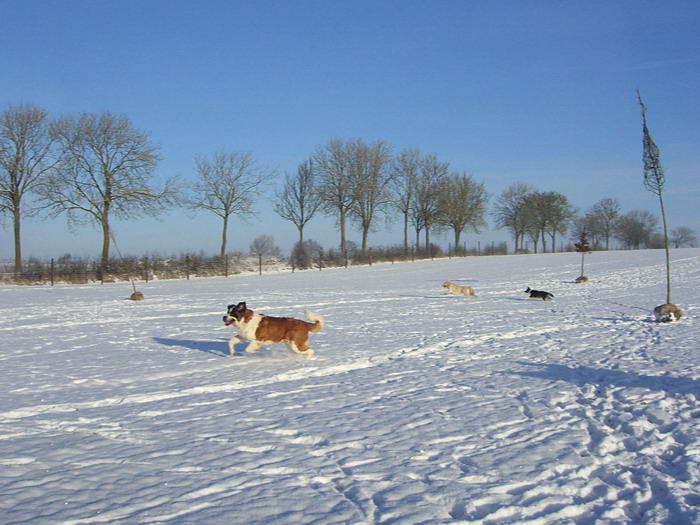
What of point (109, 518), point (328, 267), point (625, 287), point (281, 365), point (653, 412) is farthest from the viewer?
point (328, 267)

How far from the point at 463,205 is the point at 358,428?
6947cm

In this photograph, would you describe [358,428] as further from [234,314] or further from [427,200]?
[427,200]

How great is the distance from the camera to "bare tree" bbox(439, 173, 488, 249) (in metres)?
71.5

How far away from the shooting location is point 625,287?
80.5 ft

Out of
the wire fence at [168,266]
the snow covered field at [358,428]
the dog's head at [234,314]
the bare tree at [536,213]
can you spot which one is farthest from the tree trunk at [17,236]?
the bare tree at [536,213]

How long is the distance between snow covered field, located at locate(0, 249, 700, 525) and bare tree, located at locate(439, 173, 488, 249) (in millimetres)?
59909

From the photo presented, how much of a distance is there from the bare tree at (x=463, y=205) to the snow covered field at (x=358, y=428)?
59.9 metres

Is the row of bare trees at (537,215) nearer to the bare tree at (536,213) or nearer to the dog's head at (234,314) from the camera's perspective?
the bare tree at (536,213)

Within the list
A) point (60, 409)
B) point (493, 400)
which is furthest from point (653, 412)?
point (60, 409)

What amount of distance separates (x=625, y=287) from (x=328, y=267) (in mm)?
30135

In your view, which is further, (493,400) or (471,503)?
(493,400)

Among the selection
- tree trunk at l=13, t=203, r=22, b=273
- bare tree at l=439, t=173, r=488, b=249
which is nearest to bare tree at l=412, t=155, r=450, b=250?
bare tree at l=439, t=173, r=488, b=249

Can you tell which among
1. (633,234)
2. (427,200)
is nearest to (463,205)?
(427,200)

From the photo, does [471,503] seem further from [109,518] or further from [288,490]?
[109,518]
